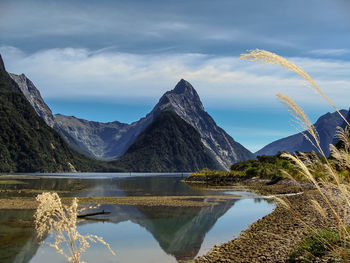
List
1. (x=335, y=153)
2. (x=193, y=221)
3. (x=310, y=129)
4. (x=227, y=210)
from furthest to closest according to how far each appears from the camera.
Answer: (x=227, y=210) < (x=193, y=221) < (x=335, y=153) < (x=310, y=129)

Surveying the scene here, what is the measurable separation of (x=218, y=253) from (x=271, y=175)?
6550 centimetres

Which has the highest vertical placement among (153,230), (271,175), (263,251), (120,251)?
(271,175)

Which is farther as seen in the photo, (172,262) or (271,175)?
(271,175)

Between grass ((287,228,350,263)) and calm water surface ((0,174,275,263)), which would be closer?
grass ((287,228,350,263))

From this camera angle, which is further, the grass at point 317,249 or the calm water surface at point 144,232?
the calm water surface at point 144,232

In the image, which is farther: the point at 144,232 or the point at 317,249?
the point at 144,232

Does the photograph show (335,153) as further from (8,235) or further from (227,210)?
(227,210)

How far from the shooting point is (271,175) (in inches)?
3029

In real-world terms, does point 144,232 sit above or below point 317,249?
above

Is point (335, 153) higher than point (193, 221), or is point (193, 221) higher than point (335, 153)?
point (193, 221)

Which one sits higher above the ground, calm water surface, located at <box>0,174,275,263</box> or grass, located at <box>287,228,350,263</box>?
calm water surface, located at <box>0,174,275,263</box>

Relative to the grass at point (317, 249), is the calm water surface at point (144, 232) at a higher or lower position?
higher

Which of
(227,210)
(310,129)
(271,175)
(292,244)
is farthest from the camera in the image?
(271,175)

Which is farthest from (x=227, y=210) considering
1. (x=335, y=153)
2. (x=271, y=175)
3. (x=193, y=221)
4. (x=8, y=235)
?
(x=271, y=175)
